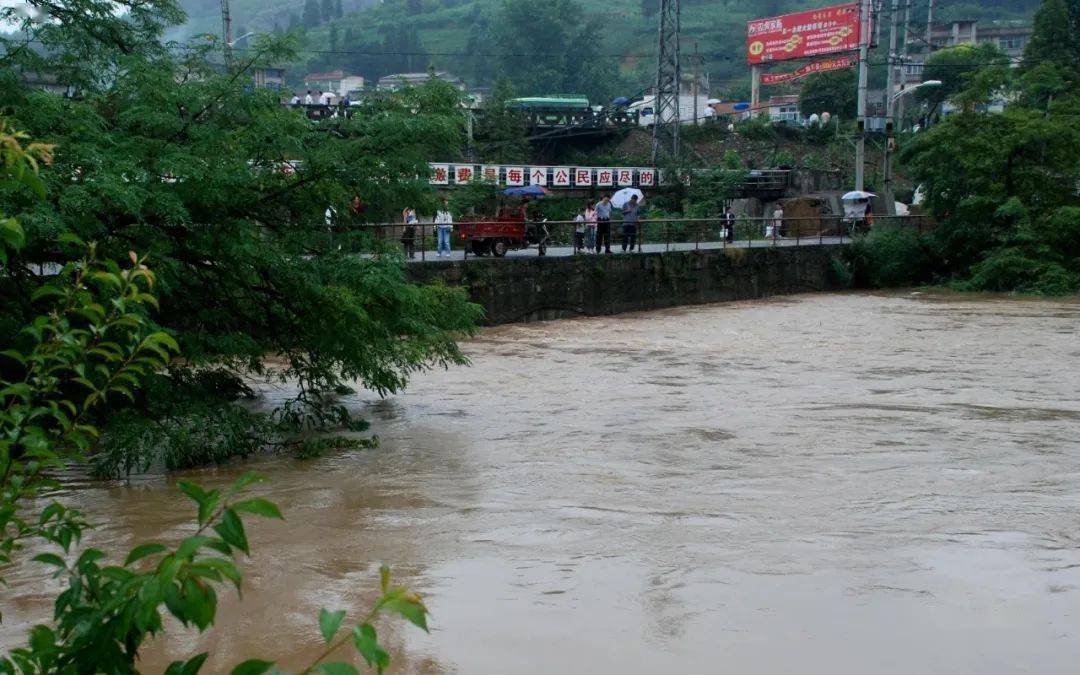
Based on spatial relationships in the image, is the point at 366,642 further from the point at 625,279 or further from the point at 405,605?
the point at 625,279

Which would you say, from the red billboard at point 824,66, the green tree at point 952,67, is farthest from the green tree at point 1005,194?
the red billboard at point 824,66

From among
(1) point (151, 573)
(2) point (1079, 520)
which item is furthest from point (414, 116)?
(1) point (151, 573)

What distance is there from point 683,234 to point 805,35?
1308 inches

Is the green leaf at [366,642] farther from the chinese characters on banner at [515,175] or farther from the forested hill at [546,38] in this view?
the forested hill at [546,38]

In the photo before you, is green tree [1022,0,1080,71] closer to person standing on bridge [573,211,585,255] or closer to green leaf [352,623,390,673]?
person standing on bridge [573,211,585,255]

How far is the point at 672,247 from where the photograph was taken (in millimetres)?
31219

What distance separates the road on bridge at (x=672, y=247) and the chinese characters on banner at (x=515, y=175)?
1012cm

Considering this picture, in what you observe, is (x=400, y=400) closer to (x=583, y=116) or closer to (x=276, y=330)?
(x=276, y=330)

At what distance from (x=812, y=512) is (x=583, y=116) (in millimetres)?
48915

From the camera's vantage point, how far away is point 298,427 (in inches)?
512

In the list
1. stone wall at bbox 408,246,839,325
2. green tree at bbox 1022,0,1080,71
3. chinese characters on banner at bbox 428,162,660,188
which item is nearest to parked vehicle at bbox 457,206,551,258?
stone wall at bbox 408,246,839,325

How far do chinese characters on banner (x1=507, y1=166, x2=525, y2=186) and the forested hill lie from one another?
45950 mm

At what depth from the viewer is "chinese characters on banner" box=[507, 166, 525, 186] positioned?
41.2 m

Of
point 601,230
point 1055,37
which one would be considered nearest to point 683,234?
point 601,230
